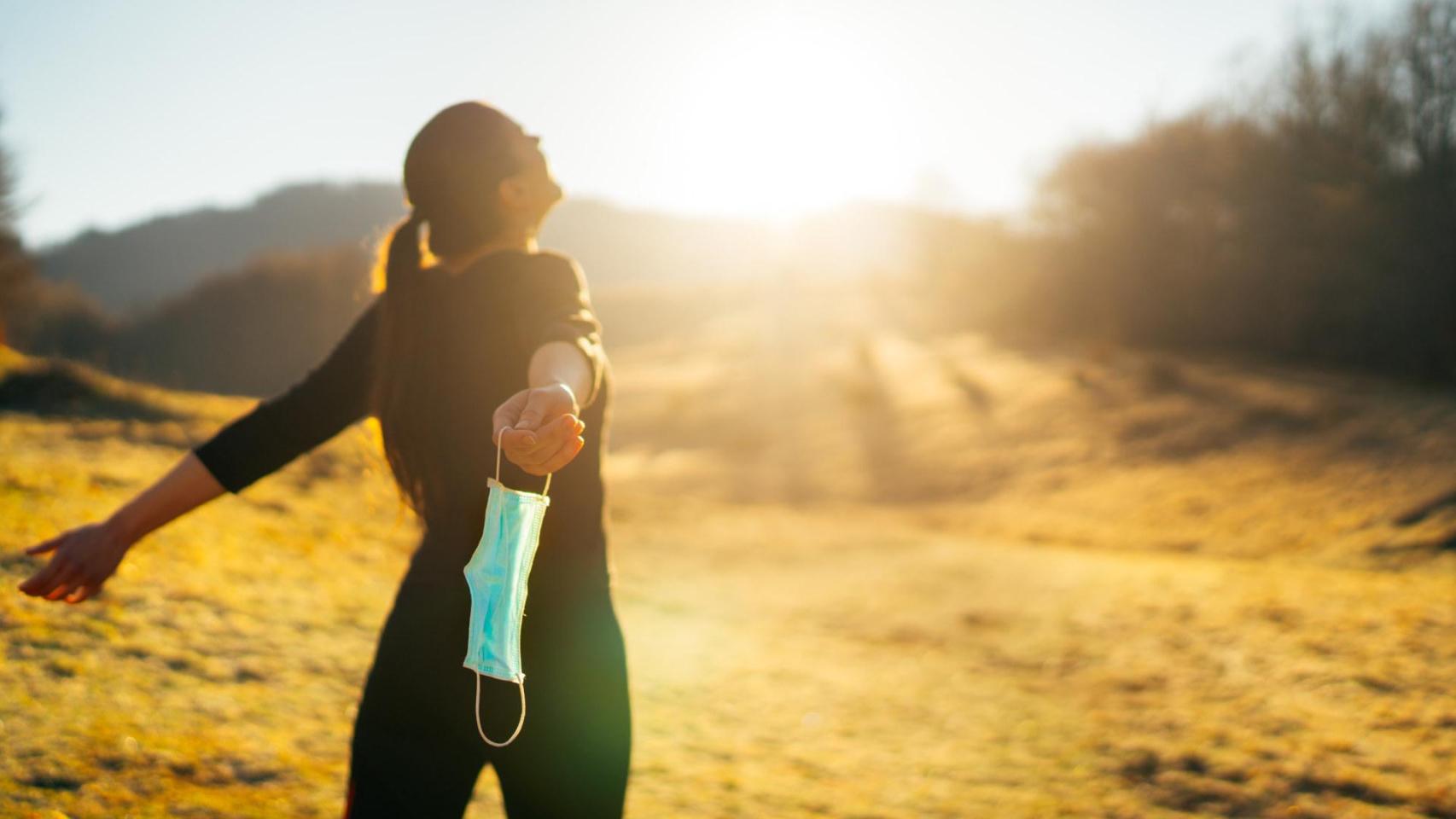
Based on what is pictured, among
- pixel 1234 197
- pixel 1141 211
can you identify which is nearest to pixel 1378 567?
pixel 1234 197

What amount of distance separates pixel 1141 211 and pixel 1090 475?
16111mm

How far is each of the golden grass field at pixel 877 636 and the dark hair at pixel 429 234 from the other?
32 centimetres

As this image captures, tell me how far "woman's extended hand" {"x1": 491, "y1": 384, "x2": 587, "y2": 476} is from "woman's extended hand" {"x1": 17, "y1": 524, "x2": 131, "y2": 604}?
0.90 m

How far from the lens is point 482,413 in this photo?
165 cm

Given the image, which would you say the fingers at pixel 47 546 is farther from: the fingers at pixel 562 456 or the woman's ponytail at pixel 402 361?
the fingers at pixel 562 456

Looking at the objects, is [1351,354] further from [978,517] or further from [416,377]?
[416,377]

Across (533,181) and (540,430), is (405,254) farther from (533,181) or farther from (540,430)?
(540,430)

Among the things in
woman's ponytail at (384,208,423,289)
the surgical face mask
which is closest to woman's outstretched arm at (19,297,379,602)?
woman's ponytail at (384,208,423,289)

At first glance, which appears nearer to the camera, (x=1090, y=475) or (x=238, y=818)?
(x=238, y=818)

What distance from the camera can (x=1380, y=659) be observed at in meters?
7.11

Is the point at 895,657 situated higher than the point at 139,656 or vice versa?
the point at 139,656

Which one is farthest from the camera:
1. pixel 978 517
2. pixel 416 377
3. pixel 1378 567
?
pixel 978 517

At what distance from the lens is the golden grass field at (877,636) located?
13.2 ft

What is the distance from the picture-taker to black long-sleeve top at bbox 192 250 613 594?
5.35ft
